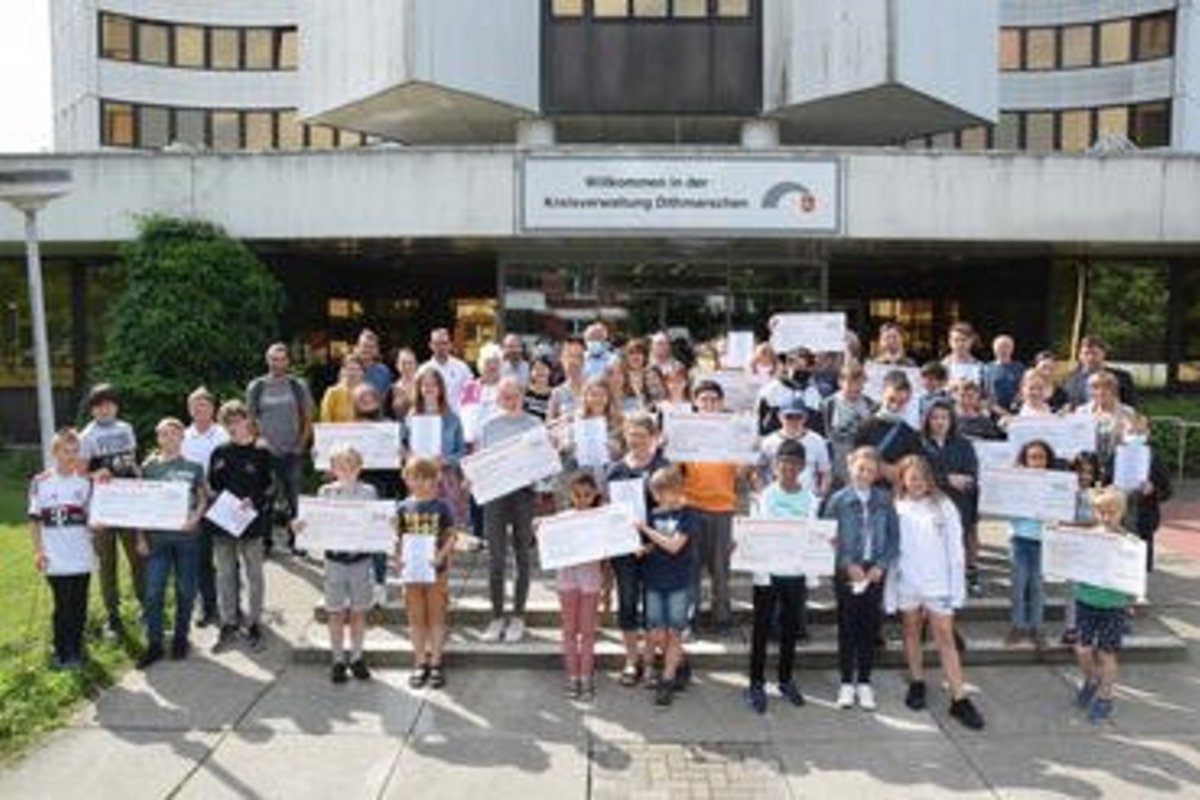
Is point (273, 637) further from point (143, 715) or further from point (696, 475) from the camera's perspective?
point (696, 475)

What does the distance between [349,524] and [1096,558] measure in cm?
523

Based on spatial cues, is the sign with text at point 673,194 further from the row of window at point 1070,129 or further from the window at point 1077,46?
the window at point 1077,46

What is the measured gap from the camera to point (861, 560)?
8.75m

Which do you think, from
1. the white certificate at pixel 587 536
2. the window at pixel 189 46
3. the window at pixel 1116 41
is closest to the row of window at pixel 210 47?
the window at pixel 189 46

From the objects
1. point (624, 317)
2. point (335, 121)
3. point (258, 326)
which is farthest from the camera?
point (335, 121)

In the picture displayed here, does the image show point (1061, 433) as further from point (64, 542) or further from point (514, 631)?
point (64, 542)

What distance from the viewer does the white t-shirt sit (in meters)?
9.38

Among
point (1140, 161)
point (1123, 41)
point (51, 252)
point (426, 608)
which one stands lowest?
point (426, 608)

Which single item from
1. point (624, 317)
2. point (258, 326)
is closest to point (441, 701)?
point (258, 326)

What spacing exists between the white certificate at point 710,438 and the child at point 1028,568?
2.13 metres

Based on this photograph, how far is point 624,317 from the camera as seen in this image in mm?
21484

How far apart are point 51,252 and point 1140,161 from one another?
18.5 metres

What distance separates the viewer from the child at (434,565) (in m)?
9.05

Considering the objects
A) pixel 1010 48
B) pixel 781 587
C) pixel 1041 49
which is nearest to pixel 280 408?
pixel 781 587
